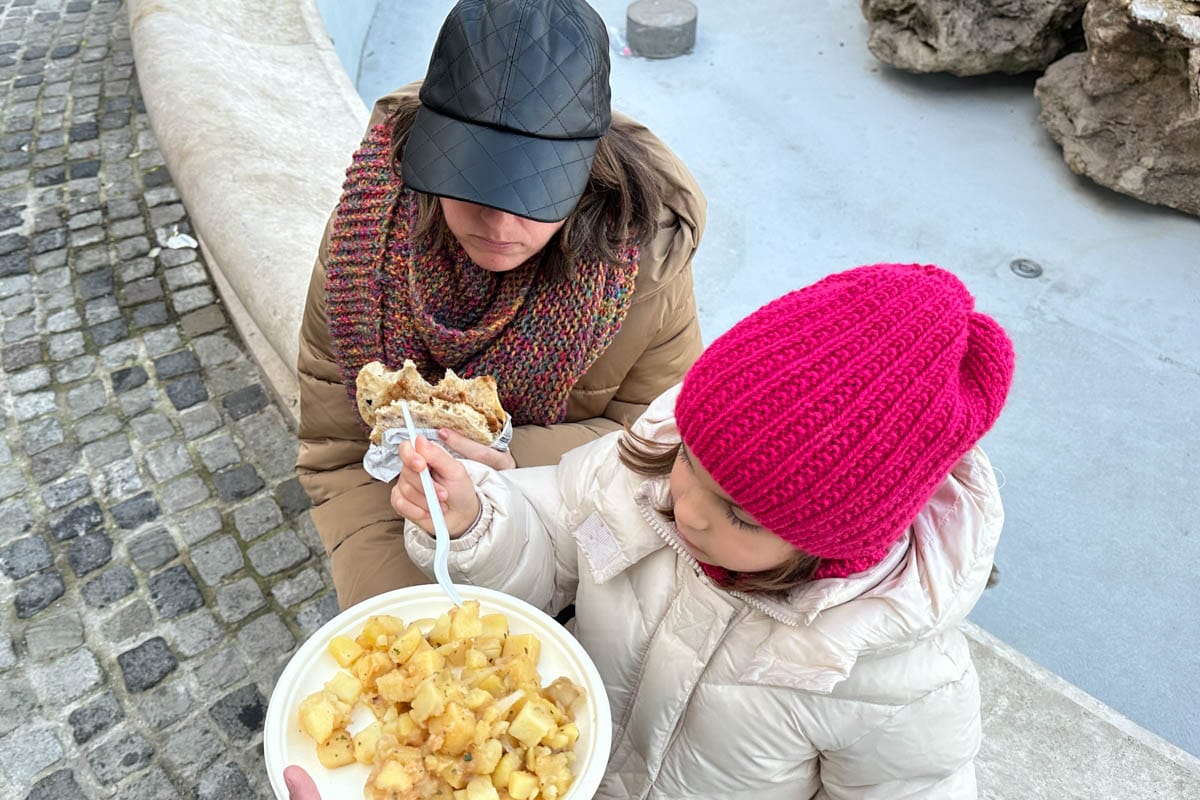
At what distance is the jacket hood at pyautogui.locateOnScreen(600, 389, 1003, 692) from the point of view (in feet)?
3.95

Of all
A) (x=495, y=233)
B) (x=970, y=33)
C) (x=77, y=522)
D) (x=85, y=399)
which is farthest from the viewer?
(x=970, y=33)

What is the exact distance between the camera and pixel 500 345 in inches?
68.7

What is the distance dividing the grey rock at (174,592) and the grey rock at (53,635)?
20 centimetres

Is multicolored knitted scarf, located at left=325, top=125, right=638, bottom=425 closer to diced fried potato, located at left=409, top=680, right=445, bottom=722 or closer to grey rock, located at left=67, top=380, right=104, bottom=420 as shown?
diced fried potato, located at left=409, top=680, right=445, bottom=722

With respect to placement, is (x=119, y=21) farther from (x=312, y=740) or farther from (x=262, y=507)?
(x=312, y=740)

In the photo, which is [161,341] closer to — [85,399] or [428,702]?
[85,399]

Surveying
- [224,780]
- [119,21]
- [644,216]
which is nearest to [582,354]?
[644,216]

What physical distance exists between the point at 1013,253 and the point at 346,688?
12.1ft

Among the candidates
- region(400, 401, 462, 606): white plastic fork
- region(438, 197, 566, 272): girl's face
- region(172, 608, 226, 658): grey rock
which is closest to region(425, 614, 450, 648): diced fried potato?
region(400, 401, 462, 606): white plastic fork

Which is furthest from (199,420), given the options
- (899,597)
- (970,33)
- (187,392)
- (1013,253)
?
(970,33)

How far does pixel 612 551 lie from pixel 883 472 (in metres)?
0.52

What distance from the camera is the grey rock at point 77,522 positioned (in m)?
2.65

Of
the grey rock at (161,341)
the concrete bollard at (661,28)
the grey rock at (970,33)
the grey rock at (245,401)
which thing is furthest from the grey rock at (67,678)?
the grey rock at (970,33)

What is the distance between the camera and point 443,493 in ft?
4.80
